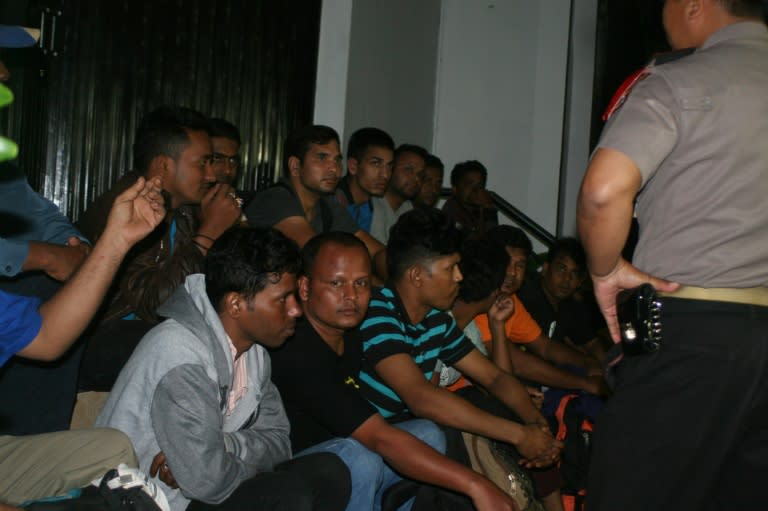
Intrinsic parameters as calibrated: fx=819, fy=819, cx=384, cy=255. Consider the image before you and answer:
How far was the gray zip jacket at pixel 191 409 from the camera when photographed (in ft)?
7.45

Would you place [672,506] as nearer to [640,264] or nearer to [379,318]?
[640,264]

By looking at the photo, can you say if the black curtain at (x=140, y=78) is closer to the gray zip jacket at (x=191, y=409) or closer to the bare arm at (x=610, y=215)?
the gray zip jacket at (x=191, y=409)

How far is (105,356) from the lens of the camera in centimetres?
289

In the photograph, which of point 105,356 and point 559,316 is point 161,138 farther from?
point 559,316

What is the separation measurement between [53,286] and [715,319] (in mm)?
2032

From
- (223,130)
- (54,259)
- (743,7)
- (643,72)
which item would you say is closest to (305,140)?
(223,130)

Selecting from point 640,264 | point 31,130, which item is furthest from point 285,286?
point 31,130

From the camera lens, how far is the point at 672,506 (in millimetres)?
1992

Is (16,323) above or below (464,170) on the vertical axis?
below

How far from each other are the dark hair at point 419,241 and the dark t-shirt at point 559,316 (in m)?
1.69

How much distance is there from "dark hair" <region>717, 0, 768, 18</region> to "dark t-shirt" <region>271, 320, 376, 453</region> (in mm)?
1626

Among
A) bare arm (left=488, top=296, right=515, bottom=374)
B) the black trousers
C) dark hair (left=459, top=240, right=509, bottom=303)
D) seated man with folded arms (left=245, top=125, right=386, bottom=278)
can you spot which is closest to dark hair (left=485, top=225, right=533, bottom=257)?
dark hair (left=459, top=240, right=509, bottom=303)

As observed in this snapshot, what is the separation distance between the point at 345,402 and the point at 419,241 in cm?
94

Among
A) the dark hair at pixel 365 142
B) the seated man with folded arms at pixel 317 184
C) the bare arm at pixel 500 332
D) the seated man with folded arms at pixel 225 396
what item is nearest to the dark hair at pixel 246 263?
the seated man with folded arms at pixel 225 396
